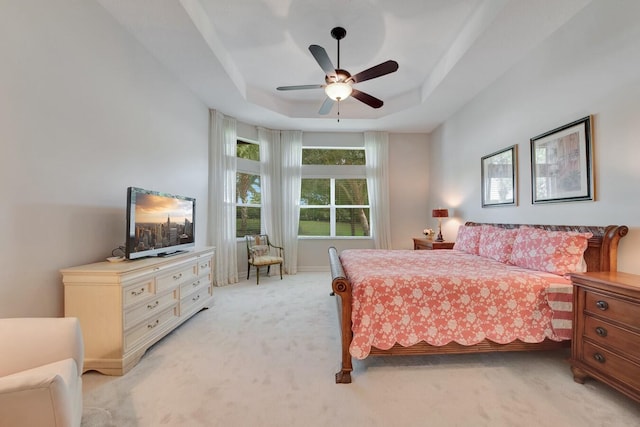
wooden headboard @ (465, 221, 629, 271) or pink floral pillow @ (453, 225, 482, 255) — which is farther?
pink floral pillow @ (453, 225, 482, 255)

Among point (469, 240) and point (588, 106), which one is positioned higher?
point (588, 106)

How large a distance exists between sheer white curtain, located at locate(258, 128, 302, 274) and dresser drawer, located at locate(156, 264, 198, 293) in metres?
2.42

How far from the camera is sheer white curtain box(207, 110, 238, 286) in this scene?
15.0 ft

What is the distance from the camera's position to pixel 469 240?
11.8 ft

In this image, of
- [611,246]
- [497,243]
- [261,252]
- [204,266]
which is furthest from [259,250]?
[611,246]

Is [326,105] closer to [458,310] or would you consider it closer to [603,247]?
[458,310]

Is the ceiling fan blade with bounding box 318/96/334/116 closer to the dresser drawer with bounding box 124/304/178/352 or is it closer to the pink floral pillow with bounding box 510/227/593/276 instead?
the pink floral pillow with bounding box 510/227/593/276

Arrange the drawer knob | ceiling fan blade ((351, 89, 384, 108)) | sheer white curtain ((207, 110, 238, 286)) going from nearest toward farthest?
the drawer knob → ceiling fan blade ((351, 89, 384, 108)) → sheer white curtain ((207, 110, 238, 286))

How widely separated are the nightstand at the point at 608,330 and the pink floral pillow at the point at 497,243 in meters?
0.89

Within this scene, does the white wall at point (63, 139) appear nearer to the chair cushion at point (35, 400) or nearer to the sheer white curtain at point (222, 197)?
the chair cushion at point (35, 400)

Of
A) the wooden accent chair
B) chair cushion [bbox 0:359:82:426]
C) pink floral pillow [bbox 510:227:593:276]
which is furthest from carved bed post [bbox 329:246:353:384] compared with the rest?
the wooden accent chair

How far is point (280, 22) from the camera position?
2844 mm

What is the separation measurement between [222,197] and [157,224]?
6.71ft

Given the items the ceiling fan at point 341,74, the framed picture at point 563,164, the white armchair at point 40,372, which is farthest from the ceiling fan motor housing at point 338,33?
the white armchair at point 40,372
